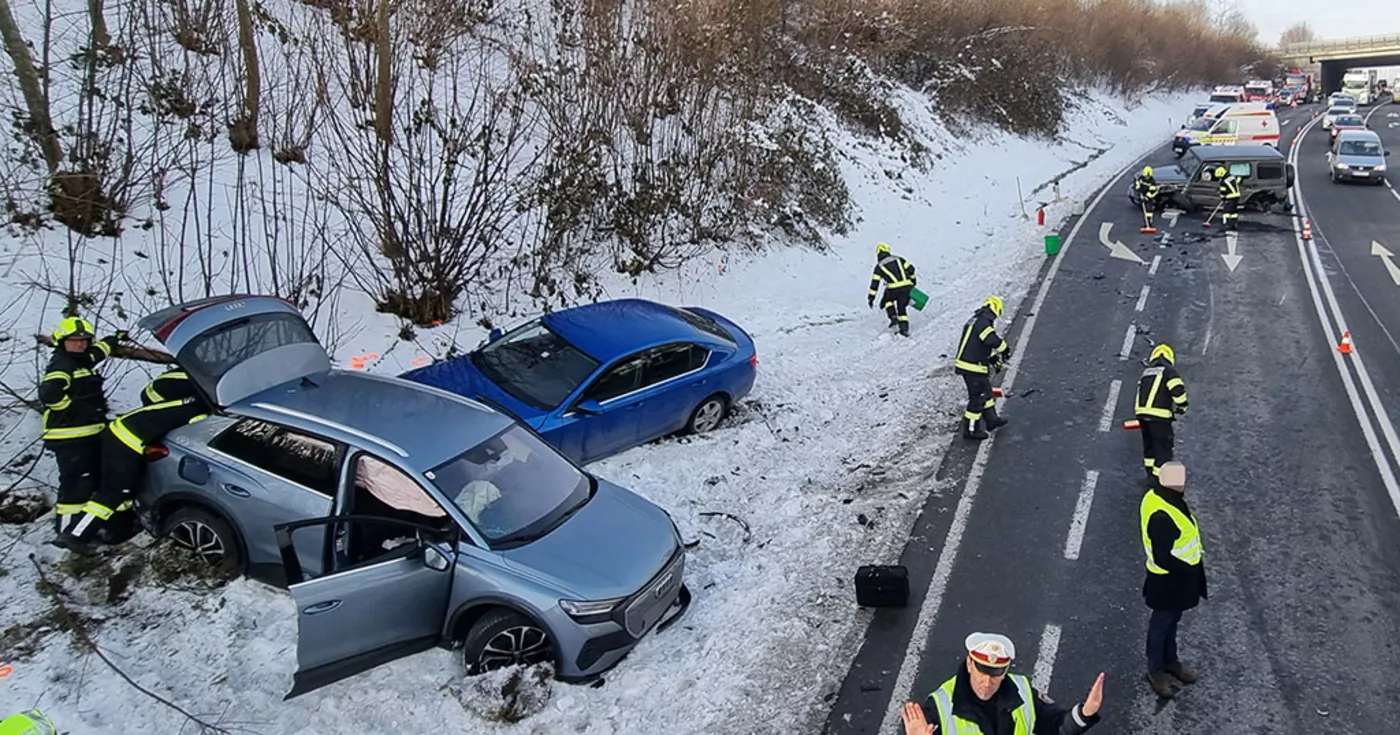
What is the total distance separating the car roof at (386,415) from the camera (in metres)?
6.44

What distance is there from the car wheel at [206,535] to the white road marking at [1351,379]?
1000cm

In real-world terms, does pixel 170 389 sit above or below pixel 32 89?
below

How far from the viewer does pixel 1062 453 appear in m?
9.81

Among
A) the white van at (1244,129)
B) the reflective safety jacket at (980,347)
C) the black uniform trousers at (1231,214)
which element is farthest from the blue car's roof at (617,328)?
the white van at (1244,129)

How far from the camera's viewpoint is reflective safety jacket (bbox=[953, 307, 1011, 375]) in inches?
392

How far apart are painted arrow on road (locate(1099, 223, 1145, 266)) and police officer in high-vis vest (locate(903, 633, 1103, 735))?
15.2 metres

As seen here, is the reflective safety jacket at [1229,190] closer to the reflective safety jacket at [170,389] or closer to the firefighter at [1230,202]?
the firefighter at [1230,202]

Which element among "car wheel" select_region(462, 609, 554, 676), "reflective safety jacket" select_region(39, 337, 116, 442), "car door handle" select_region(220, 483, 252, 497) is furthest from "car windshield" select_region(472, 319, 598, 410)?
"reflective safety jacket" select_region(39, 337, 116, 442)

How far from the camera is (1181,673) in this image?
621 centimetres

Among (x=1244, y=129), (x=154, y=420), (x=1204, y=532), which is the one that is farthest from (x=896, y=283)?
(x=1244, y=129)

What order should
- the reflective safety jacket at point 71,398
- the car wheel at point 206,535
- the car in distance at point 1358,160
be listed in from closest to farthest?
the car wheel at point 206,535, the reflective safety jacket at point 71,398, the car in distance at point 1358,160

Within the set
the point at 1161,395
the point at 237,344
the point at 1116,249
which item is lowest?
the point at 1116,249

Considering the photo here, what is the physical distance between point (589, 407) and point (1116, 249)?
1395 cm

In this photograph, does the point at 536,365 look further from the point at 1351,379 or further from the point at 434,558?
the point at 1351,379
